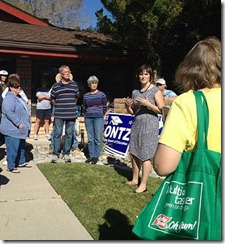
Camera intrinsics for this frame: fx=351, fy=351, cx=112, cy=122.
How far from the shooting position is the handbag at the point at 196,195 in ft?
5.32

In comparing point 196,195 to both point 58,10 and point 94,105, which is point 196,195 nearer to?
point 94,105

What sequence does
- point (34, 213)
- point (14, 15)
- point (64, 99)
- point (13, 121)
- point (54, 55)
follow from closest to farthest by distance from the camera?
point (34, 213) < point (13, 121) < point (64, 99) < point (54, 55) < point (14, 15)

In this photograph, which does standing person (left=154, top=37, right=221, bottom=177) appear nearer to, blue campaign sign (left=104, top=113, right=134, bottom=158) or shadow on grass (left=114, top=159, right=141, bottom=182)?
shadow on grass (left=114, top=159, right=141, bottom=182)

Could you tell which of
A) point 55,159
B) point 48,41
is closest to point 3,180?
point 55,159

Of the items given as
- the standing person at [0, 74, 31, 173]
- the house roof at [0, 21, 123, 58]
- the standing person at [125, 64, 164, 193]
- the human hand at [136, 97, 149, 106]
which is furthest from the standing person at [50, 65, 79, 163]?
the house roof at [0, 21, 123, 58]

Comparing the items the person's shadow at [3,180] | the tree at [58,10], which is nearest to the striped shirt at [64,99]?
the person's shadow at [3,180]

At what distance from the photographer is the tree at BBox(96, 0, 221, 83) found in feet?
29.3

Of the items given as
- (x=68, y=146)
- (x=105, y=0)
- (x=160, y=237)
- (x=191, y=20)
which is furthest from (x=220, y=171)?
(x=191, y=20)

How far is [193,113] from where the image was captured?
1616mm

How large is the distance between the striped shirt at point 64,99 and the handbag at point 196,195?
496 cm

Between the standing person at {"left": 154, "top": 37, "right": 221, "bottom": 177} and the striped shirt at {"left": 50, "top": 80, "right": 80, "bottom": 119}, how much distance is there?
→ 494cm

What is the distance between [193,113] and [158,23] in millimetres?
8143

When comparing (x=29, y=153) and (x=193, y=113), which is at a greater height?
(x=193, y=113)

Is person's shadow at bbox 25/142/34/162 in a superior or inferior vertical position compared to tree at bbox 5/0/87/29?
inferior
